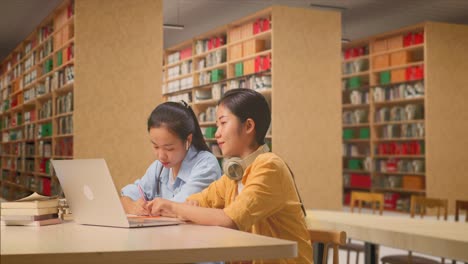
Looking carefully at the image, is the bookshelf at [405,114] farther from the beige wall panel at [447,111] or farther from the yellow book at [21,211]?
the yellow book at [21,211]

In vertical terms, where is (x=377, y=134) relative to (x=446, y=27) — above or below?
below

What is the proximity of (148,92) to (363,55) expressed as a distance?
5.67 metres

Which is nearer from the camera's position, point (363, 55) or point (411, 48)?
point (411, 48)

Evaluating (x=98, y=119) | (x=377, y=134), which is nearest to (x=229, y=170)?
(x=98, y=119)

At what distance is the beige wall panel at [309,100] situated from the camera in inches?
344

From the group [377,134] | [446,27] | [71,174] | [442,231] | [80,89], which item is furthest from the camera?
[377,134]

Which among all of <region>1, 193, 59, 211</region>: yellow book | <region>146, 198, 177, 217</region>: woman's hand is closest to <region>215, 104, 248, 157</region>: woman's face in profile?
<region>146, 198, 177, 217</region>: woman's hand

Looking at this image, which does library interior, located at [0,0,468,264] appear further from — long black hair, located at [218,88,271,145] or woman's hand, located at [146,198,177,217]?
woman's hand, located at [146,198,177,217]

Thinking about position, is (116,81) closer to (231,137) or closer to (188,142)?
(188,142)

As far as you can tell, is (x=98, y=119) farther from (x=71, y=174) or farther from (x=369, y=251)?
(x=71, y=174)

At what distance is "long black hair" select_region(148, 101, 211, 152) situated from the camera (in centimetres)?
289

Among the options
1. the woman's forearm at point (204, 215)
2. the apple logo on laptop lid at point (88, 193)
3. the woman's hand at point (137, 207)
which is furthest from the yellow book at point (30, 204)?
the woman's forearm at point (204, 215)

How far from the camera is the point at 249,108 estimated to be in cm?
244

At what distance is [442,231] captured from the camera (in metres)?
3.45
